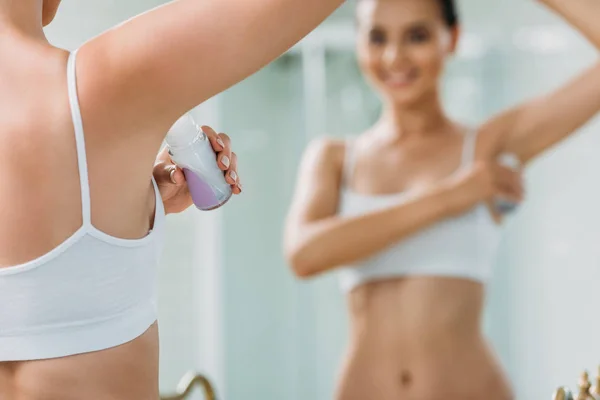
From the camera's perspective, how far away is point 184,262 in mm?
2340

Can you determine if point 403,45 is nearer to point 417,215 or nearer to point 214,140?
point 417,215

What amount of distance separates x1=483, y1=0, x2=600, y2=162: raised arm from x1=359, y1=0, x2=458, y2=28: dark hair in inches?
7.4

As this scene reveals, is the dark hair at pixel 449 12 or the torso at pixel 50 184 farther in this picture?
the dark hair at pixel 449 12

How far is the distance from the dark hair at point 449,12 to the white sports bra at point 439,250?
23cm

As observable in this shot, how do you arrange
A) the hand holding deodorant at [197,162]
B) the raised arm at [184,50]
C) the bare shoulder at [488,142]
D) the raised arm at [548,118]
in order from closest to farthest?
the raised arm at [184,50] < the hand holding deodorant at [197,162] < the raised arm at [548,118] < the bare shoulder at [488,142]

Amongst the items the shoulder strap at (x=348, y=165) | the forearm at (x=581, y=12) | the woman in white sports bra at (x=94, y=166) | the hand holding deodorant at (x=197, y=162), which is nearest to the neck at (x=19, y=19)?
the woman in white sports bra at (x=94, y=166)

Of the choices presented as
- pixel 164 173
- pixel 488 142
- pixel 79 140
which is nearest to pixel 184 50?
pixel 79 140

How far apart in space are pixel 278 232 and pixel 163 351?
18.8 inches

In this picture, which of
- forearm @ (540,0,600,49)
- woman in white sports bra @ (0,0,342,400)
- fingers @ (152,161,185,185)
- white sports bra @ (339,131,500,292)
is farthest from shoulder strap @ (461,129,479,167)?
woman in white sports bra @ (0,0,342,400)

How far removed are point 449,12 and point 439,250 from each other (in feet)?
1.32

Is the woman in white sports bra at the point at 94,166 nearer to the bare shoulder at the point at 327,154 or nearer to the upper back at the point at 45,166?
the upper back at the point at 45,166

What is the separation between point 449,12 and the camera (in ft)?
4.60

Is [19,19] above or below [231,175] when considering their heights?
above

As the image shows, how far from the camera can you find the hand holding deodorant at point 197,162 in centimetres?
57
